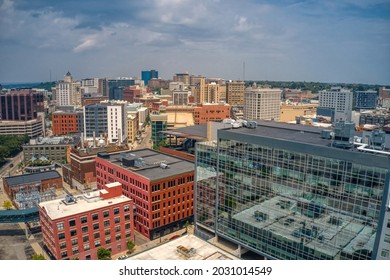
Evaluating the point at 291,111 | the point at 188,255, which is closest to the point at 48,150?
the point at 188,255

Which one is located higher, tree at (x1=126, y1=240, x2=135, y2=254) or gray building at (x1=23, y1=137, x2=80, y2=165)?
gray building at (x1=23, y1=137, x2=80, y2=165)

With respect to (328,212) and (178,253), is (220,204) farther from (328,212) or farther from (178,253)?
(328,212)

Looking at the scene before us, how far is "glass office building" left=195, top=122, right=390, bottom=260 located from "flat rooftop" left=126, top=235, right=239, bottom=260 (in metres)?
0.97

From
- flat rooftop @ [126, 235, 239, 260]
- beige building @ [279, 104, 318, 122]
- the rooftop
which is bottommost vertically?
the rooftop

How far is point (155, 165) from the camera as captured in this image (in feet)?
30.1

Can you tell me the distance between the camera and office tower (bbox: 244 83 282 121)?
2236cm

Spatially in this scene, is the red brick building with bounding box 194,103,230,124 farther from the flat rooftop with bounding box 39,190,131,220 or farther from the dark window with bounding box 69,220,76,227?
the dark window with bounding box 69,220,76,227

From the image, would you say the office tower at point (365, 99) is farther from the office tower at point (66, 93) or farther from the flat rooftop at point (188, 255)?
the flat rooftop at point (188, 255)

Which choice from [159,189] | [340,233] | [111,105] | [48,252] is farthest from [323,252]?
[111,105]

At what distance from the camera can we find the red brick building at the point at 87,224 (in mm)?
6766

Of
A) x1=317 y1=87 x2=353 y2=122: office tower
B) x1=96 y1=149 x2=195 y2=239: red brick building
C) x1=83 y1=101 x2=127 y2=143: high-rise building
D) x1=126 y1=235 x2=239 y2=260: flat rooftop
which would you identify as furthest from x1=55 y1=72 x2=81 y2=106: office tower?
x1=126 y1=235 x2=239 y2=260: flat rooftop

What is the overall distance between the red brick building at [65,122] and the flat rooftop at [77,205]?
46.4ft

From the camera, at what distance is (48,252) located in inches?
291

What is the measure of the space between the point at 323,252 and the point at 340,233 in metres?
0.41
